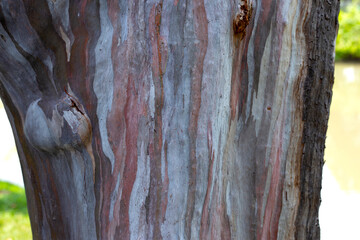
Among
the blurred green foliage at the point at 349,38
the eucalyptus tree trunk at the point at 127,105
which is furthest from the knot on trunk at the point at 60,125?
the blurred green foliage at the point at 349,38

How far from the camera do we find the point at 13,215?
3609 millimetres

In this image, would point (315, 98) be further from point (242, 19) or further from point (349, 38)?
point (349, 38)

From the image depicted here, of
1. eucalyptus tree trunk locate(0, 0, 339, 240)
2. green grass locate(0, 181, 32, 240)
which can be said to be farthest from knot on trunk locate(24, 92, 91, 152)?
green grass locate(0, 181, 32, 240)

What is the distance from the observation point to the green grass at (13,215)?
10.8 feet

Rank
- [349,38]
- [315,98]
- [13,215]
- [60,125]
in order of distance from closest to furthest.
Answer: [60,125]
[315,98]
[13,215]
[349,38]

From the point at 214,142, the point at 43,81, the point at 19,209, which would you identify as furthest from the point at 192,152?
the point at 19,209

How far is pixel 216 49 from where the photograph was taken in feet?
3.55

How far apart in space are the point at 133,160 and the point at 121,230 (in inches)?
6.9

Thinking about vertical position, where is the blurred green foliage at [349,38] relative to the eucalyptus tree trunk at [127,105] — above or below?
above

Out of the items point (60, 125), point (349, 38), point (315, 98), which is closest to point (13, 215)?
point (60, 125)

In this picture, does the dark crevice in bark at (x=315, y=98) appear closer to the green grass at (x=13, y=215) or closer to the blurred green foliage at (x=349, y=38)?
the green grass at (x=13, y=215)

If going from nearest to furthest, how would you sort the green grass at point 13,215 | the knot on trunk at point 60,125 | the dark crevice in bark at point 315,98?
1. the knot on trunk at point 60,125
2. the dark crevice in bark at point 315,98
3. the green grass at point 13,215

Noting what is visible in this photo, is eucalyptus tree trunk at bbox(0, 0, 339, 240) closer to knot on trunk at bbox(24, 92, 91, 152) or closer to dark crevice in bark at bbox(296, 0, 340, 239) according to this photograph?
knot on trunk at bbox(24, 92, 91, 152)

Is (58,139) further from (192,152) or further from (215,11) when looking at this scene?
(215,11)
